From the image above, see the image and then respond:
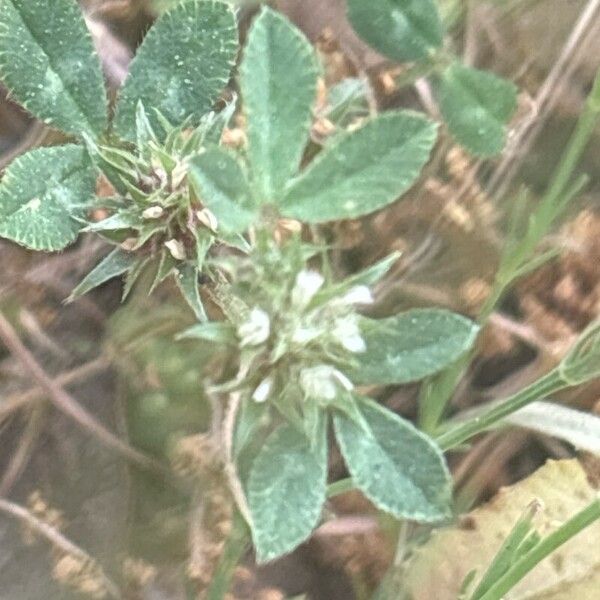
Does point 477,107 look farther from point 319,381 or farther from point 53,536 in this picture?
point 53,536

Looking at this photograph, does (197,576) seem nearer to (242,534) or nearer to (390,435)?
(242,534)

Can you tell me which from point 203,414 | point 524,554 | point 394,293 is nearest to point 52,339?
point 203,414

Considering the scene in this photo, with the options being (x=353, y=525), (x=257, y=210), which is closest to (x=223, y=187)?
(x=257, y=210)

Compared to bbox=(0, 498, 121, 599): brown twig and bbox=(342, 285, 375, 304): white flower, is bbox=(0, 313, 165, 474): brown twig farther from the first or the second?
bbox=(342, 285, 375, 304): white flower

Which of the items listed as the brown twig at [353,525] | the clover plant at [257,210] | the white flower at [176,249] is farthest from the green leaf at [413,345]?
the brown twig at [353,525]

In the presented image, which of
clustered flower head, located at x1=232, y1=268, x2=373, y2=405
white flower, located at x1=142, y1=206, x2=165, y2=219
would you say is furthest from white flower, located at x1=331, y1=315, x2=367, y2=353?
white flower, located at x1=142, y1=206, x2=165, y2=219

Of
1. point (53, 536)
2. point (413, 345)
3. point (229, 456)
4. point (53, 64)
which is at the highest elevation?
point (53, 64)
